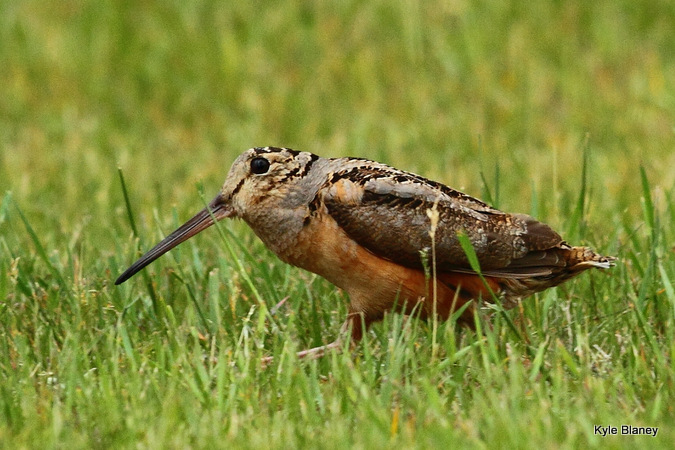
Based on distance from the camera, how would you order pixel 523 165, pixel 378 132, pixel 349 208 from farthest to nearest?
pixel 378 132 < pixel 523 165 < pixel 349 208

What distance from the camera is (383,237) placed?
4566 millimetres

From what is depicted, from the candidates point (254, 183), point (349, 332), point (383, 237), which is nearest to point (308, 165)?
point (254, 183)

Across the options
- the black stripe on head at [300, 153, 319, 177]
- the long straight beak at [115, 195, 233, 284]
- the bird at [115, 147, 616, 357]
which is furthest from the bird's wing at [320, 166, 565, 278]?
the long straight beak at [115, 195, 233, 284]

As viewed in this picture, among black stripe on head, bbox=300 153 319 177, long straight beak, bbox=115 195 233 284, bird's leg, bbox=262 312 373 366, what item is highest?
black stripe on head, bbox=300 153 319 177

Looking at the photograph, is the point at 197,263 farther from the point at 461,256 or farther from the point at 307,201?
the point at 461,256

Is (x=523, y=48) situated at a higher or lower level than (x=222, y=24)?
lower

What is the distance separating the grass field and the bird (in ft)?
0.40

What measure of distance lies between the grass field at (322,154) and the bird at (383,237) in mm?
122

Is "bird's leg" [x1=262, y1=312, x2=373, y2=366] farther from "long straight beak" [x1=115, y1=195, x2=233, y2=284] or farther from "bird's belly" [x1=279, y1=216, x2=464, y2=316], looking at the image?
"long straight beak" [x1=115, y1=195, x2=233, y2=284]

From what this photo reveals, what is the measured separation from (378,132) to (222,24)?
2031 mm

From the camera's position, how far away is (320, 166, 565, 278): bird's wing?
15.0 feet

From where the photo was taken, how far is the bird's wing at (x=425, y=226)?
15.0 feet

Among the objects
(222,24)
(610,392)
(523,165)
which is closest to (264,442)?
(610,392)

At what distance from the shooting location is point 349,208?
457cm
